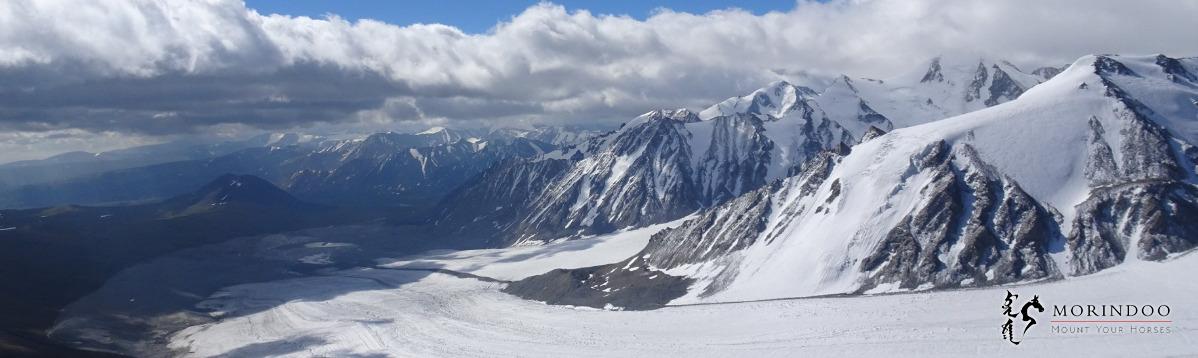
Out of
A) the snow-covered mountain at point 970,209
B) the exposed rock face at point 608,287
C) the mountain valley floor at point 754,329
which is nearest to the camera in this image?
the mountain valley floor at point 754,329

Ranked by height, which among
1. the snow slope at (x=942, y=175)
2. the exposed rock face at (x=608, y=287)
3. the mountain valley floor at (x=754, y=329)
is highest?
A: the snow slope at (x=942, y=175)

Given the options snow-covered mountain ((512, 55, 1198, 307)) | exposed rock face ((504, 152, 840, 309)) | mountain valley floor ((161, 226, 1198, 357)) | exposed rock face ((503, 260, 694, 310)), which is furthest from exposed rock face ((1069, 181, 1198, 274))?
exposed rock face ((503, 260, 694, 310))

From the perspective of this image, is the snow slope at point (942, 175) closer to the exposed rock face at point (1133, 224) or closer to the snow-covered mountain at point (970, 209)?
the snow-covered mountain at point (970, 209)

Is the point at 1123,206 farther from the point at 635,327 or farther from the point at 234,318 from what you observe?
the point at 234,318

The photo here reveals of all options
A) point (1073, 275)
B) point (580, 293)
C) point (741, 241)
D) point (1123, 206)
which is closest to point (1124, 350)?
point (1073, 275)

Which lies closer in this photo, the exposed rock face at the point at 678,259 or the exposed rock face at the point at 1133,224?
the exposed rock face at the point at 1133,224

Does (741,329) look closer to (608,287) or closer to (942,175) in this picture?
(608,287)

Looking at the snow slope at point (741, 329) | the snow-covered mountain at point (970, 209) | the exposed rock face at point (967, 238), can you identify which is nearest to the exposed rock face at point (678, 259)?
the snow-covered mountain at point (970, 209)

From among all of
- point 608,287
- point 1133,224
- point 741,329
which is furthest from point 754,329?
point 1133,224
